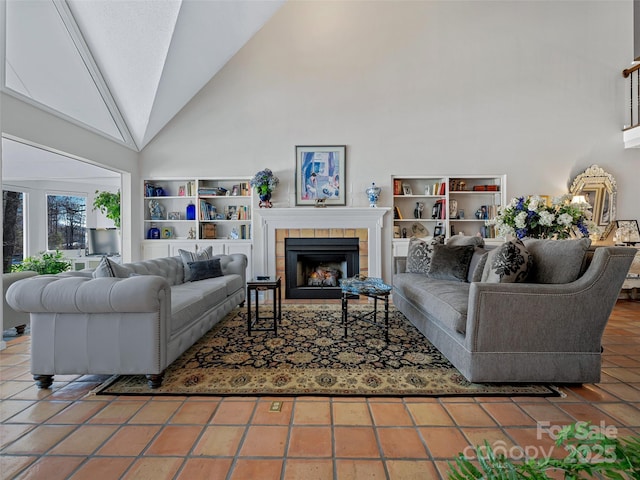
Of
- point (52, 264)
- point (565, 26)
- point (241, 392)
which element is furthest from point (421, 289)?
point (565, 26)

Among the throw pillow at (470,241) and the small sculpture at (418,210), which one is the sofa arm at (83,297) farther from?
the small sculpture at (418,210)

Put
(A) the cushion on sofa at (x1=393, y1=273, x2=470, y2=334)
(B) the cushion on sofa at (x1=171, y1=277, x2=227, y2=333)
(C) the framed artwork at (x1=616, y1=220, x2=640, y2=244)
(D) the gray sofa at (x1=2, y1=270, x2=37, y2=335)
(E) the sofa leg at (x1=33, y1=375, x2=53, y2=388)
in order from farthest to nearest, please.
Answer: (C) the framed artwork at (x1=616, y1=220, x2=640, y2=244) < (D) the gray sofa at (x1=2, y1=270, x2=37, y2=335) < (B) the cushion on sofa at (x1=171, y1=277, x2=227, y2=333) < (A) the cushion on sofa at (x1=393, y1=273, x2=470, y2=334) < (E) the sofa leg at (x1=33, y1=375, x2=53, y2=388)

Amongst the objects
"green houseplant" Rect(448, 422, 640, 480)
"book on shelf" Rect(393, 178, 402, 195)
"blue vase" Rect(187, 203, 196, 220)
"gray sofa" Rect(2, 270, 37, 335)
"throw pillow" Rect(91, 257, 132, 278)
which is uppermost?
"book on shelf" Rect(393, 178, 402, 195)

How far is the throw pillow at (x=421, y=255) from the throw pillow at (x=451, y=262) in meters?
0.21

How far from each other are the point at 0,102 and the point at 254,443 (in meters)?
3.65

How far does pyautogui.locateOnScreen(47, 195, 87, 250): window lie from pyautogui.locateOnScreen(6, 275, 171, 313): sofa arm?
5402 mm

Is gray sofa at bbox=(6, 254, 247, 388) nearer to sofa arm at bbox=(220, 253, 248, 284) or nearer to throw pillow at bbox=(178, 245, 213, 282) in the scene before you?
throw pillow at bbox=(178, 245, 213, 282)

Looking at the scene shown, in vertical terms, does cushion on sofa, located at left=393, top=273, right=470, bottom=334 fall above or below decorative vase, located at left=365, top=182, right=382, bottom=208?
below

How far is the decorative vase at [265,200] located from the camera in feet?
16.2

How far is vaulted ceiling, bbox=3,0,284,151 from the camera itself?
3316 mm

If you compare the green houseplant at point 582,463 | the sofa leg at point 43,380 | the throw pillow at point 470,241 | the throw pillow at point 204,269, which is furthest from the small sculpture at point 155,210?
the green houseplant at point 582,463

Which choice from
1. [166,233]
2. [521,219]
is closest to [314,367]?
[521,219]

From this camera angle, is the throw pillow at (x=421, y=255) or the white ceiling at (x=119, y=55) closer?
the white ceiling at (x=119, y=55)

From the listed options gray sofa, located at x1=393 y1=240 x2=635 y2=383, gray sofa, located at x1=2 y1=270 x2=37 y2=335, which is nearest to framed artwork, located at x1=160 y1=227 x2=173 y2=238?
gray sofa, located at x1=2 y1=270 x2=37 y2=335
